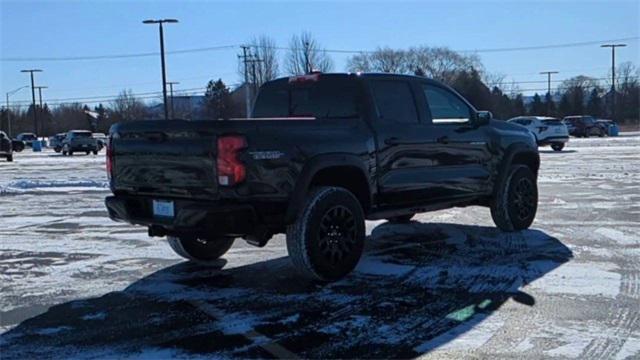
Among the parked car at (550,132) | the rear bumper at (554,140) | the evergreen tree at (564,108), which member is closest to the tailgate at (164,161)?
the parked car at (550,132)

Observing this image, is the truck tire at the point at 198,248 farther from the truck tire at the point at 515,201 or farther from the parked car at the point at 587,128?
the parked car at the point at 587,128

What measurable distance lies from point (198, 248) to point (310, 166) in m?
2.10

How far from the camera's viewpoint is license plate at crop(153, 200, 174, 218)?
5.80 m

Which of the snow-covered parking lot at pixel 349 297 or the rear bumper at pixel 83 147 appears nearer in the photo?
the snow-covered parking lot at pixel 349 297

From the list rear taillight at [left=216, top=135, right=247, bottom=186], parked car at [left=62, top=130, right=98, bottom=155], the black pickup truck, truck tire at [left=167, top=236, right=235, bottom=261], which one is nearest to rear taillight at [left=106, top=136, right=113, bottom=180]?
the black pickup truck

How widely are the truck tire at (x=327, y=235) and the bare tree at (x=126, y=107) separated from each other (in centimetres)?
9650

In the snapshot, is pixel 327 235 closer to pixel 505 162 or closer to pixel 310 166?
pixel 310 166

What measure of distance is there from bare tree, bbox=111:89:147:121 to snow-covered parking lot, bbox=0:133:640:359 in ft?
311

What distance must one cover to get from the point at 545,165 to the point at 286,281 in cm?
1719

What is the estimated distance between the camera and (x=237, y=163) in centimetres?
543

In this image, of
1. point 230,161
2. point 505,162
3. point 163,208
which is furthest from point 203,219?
point 505,162

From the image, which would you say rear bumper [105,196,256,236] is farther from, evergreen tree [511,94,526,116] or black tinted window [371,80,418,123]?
evergreen tree [511,94,526,116]

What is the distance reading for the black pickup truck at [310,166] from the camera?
18.1 feet

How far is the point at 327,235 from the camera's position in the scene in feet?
20.4
